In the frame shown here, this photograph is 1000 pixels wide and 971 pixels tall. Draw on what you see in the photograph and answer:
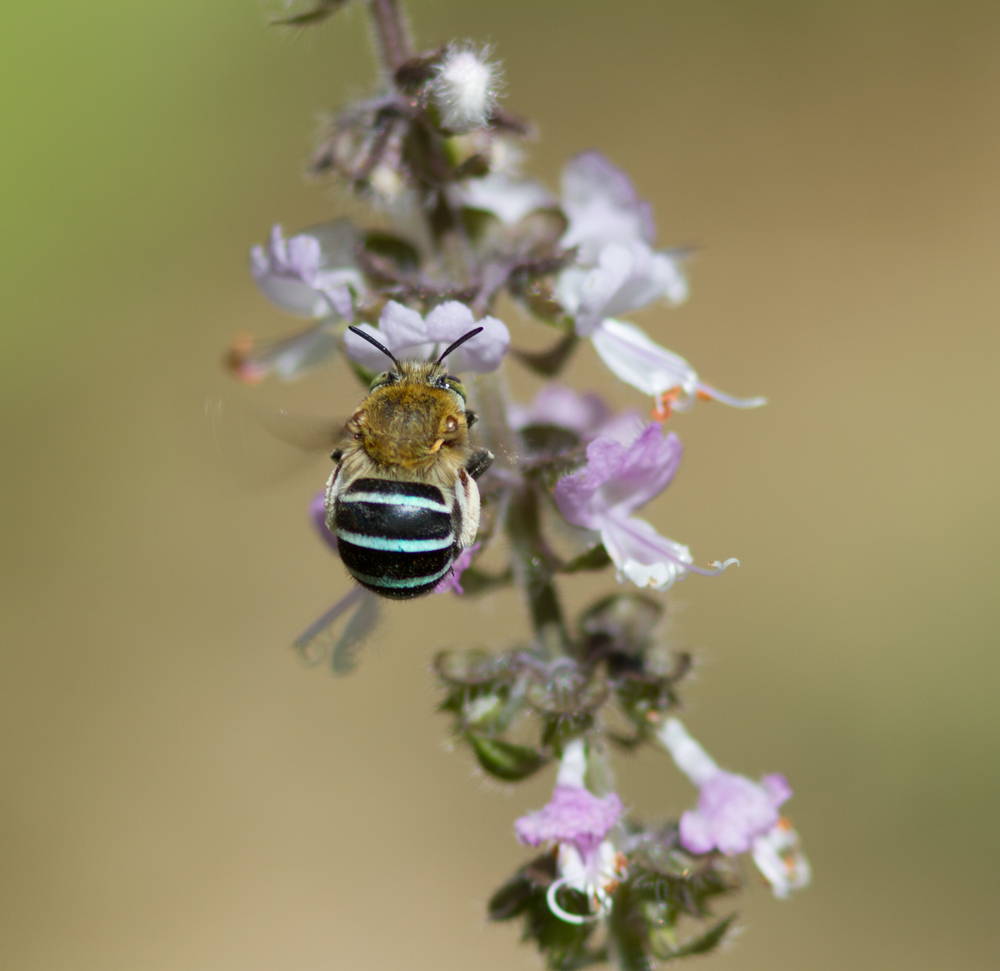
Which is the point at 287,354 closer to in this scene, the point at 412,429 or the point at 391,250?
the point at 391,250

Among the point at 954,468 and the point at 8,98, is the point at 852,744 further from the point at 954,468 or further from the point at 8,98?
the point at 8,98

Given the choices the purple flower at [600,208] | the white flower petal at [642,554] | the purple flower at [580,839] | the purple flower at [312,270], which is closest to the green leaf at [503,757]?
the purple flower at [580,839]

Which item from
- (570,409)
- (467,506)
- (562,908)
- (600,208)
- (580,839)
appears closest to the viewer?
(467,506)

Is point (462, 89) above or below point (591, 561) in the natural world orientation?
above

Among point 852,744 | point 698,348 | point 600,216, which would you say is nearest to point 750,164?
point 698,348

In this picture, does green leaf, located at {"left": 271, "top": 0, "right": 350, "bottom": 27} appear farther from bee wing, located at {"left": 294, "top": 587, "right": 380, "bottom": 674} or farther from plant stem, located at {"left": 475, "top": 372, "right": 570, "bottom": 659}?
bee wing, located at {"left": 294, "top": 587, "right": 380, "bottom": 674}

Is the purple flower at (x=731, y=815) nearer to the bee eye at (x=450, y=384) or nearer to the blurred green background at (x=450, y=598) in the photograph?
the bee eye at (x=450, y=384)

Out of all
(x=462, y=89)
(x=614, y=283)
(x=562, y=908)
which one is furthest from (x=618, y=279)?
(x=562, y=908)
